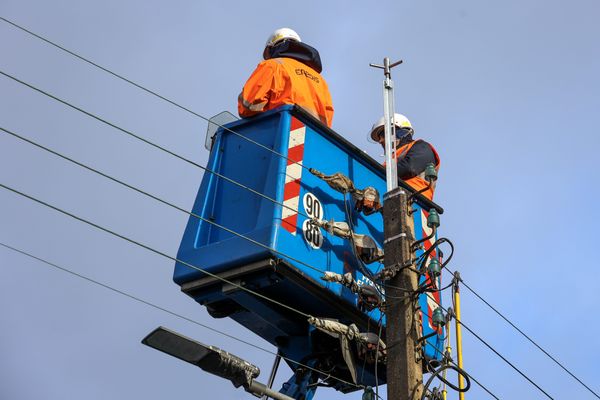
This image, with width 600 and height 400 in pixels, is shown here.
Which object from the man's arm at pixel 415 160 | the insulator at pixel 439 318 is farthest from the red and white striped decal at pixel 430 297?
the insulator at pixel 439 318

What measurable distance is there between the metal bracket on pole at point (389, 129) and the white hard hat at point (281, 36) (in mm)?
1168

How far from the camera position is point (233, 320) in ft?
33.6

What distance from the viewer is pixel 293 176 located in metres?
9.84

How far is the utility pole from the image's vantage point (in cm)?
863

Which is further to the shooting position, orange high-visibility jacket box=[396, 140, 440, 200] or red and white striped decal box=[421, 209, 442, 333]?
orange high-visibility jacket box=[396, 140, 440, 200]

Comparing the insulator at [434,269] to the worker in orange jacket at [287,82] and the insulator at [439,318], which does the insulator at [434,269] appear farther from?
the worker in orange jacket at [287,82]

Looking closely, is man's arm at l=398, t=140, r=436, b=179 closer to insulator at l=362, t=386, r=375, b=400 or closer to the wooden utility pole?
the wooden utility pole

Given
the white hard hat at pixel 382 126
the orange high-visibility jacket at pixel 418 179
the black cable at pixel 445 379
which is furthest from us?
the white hard hat at pixel 382 126

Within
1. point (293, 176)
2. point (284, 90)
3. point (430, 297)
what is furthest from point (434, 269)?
point (284, 90)

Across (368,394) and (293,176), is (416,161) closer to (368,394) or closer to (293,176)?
(293,176)

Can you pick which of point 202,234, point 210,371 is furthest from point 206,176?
point 210,371

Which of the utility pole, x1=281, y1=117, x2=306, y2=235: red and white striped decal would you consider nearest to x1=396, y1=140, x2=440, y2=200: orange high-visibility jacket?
the utility pole

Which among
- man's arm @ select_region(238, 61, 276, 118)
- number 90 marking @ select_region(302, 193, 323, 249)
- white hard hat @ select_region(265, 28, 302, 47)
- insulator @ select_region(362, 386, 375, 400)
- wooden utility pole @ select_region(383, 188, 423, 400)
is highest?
white hard hat @ select_region(265, 28, 302, 47)

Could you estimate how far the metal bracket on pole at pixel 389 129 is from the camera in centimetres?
978
